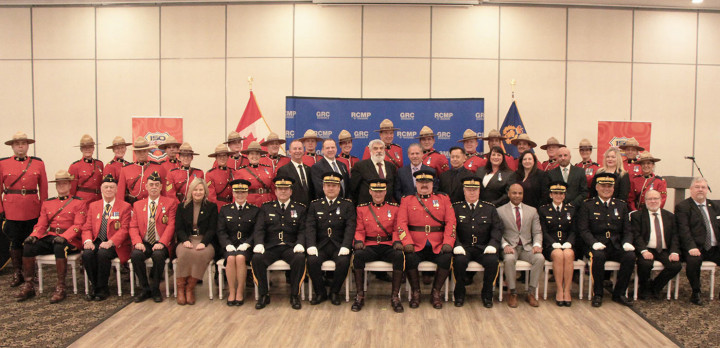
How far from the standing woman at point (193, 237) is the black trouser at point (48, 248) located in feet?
3.88

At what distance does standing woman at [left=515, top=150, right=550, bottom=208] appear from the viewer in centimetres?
514

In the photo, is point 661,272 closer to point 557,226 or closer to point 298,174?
point 557,226

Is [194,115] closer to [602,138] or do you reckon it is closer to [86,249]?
[86,249]

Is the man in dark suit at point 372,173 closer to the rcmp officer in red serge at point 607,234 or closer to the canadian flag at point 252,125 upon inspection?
the rcmp officer in red serge at point 607,234

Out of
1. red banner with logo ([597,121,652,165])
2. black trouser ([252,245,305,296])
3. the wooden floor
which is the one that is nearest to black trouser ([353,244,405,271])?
the wooden floor

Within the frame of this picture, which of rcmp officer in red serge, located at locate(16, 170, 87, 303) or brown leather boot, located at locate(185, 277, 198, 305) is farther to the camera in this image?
rcmp officer in red serge, located at locate(16, 170, 87, 303)

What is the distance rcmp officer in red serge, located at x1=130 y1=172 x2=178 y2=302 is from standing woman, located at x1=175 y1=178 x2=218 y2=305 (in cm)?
14

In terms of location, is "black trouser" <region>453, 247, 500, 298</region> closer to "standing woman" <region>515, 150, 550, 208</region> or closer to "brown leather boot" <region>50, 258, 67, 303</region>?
"standing woman" <region>515, 150, 550, 208</region>

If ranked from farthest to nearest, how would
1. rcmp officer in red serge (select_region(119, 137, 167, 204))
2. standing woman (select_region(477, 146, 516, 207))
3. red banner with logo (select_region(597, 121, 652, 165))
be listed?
red banner with logo (select_region(597, 121, 652, 165)) → rcmp officer in red serge (select_region(119, 137, 167, 204)) → standing woman (select_region(477, 146, 516, 207))

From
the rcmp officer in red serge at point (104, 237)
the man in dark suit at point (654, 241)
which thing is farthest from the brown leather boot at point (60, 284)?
the man in dark suit at point (654, 241)

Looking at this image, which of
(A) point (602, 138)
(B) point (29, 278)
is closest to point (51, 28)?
(B) point (29, 278)

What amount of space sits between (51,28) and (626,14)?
10170 millimetres

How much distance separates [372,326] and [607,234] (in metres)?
2.77

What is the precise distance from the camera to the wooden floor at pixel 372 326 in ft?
11.8
